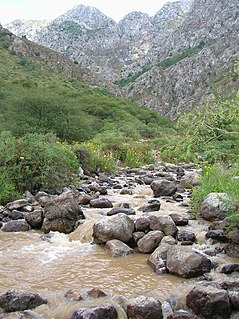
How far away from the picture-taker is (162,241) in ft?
25.2

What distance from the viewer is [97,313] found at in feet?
16.6

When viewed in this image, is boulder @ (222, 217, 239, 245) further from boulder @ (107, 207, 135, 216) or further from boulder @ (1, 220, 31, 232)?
boulder @ (1, 220, 31, 232)

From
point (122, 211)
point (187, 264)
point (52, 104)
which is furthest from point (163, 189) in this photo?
point (52, 104)

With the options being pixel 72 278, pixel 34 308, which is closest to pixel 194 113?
pixel 72 278

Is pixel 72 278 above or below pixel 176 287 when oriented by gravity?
A: below

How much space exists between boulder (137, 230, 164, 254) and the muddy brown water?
20 centimetres

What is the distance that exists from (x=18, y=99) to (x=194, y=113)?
949 inches

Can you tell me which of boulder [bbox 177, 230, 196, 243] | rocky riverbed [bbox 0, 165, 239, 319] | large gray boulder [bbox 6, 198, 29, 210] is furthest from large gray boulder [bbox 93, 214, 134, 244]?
large gray boulder [bbox 6, 198, 29, 210]

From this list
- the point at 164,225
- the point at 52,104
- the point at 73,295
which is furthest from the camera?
the point at 52,104

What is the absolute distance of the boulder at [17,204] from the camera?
35.0 ft

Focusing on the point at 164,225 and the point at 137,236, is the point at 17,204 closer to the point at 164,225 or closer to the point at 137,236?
the point at 137,236

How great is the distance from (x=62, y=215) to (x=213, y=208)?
12.0 ft

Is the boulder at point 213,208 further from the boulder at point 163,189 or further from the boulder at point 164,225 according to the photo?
the boulder at point 163,189

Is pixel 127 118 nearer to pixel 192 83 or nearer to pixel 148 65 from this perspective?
pixel 192 83
